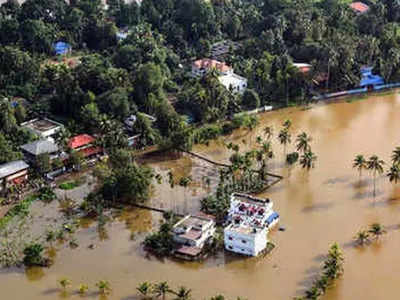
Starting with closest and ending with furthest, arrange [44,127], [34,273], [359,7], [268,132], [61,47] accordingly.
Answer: [34,273]
[268,132]
[44,127]
[61,47]
[359,7]

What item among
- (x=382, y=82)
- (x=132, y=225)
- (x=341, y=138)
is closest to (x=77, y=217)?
(x=132, y=225)

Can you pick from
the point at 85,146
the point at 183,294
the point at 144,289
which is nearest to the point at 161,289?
the point at 144,289

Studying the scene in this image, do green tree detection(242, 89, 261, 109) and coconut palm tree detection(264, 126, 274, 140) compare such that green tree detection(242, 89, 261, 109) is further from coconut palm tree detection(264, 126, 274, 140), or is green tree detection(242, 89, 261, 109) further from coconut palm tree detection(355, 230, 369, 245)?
coconut palm tree detection(355, 230, 369, 245)

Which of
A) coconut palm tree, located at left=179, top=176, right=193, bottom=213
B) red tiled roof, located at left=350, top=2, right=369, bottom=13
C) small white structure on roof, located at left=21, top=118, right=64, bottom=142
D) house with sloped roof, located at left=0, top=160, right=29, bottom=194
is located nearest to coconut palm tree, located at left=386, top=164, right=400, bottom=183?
coconut palm tree, located at left=179, top=176, right=193, bottom=213

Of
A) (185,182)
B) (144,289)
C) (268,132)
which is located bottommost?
(144,289)

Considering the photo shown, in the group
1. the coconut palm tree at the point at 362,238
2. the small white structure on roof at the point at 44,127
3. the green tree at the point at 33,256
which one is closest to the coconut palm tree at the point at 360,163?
the coconut palm tree at the point at 362,238

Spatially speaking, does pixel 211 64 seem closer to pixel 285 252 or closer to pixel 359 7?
pixel 359 7
